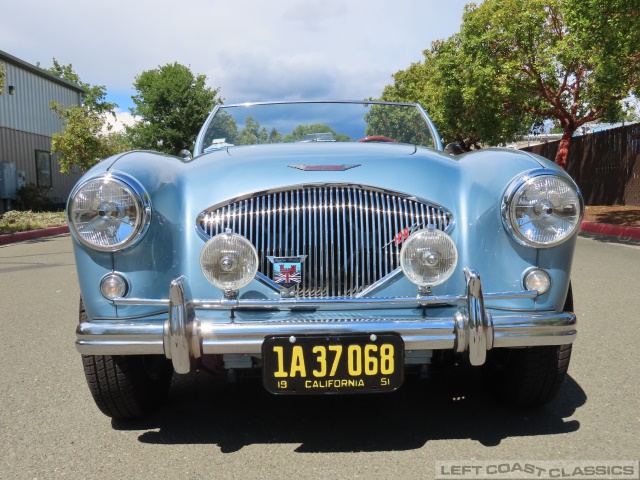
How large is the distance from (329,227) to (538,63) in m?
15.7

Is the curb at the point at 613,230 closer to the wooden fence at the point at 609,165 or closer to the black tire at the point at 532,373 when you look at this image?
the wooden fence at the point at 609,165

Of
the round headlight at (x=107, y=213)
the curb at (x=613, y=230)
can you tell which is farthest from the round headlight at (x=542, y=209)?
the curb at (x=613, y=230)

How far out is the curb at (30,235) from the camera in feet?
39.7

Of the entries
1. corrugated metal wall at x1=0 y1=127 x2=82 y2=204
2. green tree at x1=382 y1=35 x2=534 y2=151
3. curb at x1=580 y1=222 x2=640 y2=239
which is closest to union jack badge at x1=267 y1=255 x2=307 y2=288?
curb at x1=580 y1=222 x2=640 y2=239

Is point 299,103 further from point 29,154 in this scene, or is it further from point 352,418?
point 29,154

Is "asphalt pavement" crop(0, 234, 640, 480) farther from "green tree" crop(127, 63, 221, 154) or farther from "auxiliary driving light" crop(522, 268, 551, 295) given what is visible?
"green tree" crop(127, 63, 221, 154)

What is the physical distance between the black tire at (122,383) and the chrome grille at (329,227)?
2.06ft

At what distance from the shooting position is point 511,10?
16578 millimetres

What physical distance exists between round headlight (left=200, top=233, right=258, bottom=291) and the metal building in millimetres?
18361

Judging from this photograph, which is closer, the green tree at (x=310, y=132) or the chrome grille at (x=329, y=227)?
Answer: the chrome grille at (x=329, y=227)

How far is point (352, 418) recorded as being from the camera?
2639mm

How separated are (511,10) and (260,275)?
1649 centimetres

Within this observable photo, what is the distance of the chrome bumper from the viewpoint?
207cm

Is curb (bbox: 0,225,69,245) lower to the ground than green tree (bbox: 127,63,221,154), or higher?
lower
